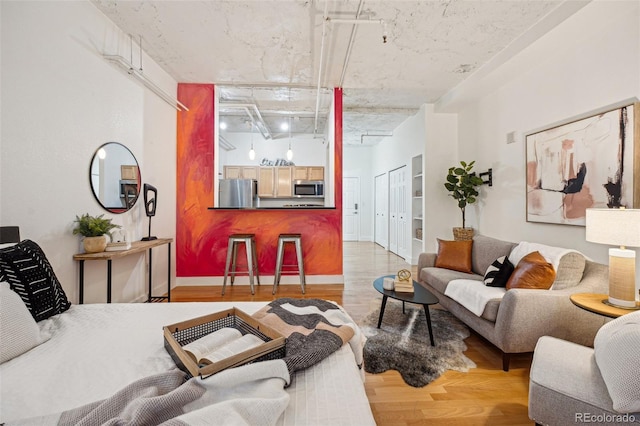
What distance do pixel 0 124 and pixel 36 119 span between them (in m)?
0.23

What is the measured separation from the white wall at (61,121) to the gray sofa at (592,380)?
3142 mm

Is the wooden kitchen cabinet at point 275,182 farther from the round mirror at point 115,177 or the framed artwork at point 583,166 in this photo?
the framed artwork at point 583,166

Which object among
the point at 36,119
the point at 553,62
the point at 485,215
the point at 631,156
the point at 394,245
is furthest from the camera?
the point at 394,245

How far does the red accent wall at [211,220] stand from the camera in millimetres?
3967

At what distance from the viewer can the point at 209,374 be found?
0.82m

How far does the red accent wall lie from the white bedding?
2640 millimetres

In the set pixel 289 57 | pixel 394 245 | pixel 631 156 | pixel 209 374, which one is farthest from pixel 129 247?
pixel 394 245

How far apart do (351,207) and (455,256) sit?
5.57 meters

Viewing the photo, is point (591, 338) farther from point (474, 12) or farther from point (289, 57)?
point (289, 57)

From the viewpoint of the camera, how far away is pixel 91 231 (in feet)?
7.22

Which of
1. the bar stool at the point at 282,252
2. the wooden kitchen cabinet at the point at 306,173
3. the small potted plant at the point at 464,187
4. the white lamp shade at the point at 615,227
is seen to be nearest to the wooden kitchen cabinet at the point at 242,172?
the wooden kitchen cabinet at the point at 306,173

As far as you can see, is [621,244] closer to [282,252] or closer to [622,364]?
[622,364]

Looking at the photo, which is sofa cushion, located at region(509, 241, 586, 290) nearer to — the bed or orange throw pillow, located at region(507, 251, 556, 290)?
orange throw pillow, located at region(507, 251, 556, 290)

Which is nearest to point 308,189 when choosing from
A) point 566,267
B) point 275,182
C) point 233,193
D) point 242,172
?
point 275,182
